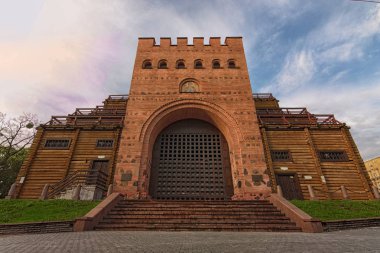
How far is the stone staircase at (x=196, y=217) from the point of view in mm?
6723

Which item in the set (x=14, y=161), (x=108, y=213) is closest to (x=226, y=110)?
(x=108, y=213)

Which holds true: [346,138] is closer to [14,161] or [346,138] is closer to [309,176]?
[309,176]

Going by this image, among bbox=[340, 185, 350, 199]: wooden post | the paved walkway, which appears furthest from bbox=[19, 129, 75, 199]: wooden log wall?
bbox=[340, 185, 350, 199]: wooden post

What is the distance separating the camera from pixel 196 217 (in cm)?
734

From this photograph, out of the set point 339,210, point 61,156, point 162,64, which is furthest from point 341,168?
point 61,156

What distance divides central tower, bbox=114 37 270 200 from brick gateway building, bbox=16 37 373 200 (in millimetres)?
63

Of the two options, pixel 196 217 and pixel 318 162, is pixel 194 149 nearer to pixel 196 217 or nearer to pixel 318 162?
pixel 196 217

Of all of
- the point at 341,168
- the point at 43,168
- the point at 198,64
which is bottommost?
the point at 341,168

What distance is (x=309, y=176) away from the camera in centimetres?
1247

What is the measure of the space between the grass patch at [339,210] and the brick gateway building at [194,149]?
8.71ft

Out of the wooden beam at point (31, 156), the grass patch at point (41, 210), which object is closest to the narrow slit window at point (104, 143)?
the wooden beam at point (31, 156)

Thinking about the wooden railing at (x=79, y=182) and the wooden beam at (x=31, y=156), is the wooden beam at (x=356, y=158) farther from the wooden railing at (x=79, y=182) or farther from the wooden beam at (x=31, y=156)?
the wooden beam at (x=31, y=156)

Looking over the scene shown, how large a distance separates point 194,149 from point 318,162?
26.9ft

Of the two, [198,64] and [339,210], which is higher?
[198,64]
